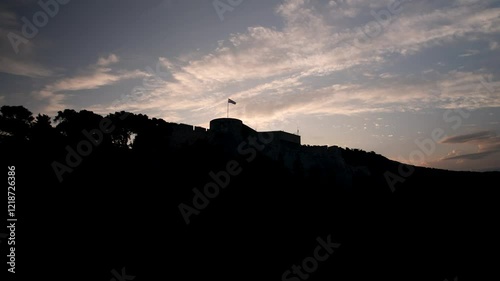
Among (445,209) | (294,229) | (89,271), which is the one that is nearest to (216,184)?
(294,229)

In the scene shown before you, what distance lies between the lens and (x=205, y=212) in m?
28.4

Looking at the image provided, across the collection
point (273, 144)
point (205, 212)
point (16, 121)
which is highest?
point (16, 121)

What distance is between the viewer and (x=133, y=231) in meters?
23.2

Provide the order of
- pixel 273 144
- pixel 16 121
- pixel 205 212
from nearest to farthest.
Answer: pixel 205 212, pixel 16 121, pixel 273 144

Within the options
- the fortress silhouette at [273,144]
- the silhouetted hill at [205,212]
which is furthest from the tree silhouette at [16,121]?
the fortress silhouette at [273,144]

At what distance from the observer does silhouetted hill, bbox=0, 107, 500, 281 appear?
21.5 metres

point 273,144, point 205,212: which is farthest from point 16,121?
point 273,144

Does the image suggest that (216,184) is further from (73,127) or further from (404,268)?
(404,268)

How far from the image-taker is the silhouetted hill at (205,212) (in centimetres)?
2147

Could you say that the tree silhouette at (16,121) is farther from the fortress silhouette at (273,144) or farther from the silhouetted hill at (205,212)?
the fortress silhouette at (273,144)

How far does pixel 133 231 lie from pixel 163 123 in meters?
16.2

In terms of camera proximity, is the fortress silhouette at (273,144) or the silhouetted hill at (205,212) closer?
the silhouetted hill at (205,212)

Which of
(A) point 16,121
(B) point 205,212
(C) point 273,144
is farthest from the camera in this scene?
(C) point 273,144

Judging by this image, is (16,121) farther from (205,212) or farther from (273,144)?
(273,144)
